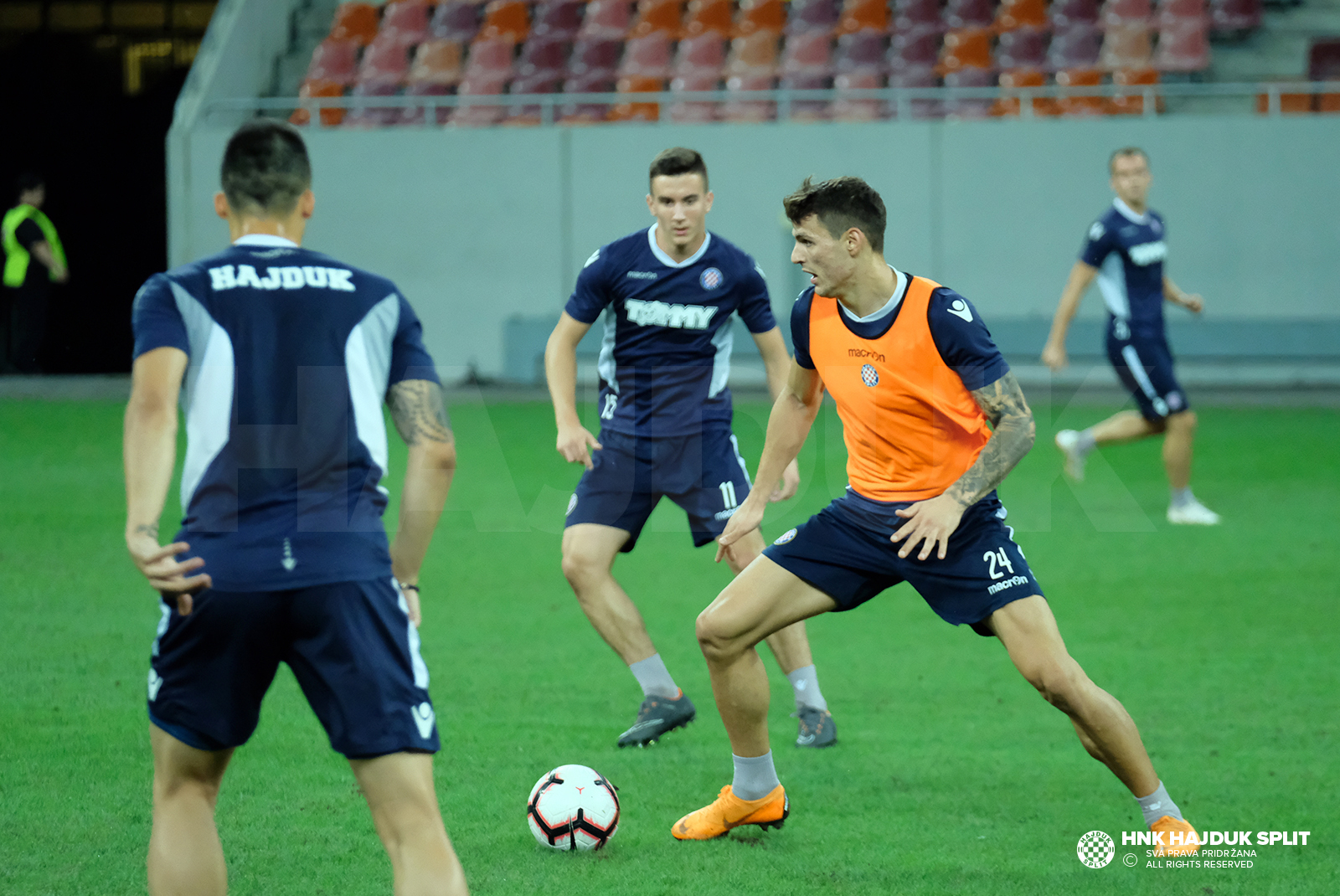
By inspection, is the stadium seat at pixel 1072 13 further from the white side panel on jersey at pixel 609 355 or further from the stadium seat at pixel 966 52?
the white side panel on jersey at pixel 609 355

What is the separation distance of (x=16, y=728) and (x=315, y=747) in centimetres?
122

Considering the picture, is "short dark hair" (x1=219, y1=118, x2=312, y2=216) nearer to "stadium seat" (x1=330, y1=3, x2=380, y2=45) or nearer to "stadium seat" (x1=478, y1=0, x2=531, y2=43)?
"stadium seat" (x1=478, y1=0, x2=531, y2=43)

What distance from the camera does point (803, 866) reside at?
450 centimetres

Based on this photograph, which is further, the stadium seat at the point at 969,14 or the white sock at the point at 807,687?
the stadium seat at the point at 969,14

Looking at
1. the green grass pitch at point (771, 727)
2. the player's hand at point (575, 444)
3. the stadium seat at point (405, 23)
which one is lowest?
the green grass pitch at point (771, 727)

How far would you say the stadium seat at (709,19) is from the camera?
68.9ft

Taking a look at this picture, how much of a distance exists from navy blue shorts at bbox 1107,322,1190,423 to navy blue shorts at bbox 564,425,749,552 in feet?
16.4

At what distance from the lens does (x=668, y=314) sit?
6254 mm

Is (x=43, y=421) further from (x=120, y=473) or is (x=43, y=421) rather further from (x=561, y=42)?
(x=561, y=42)

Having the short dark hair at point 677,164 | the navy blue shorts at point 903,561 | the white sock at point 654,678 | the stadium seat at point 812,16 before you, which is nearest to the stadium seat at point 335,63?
the stadium seat at point 812,16

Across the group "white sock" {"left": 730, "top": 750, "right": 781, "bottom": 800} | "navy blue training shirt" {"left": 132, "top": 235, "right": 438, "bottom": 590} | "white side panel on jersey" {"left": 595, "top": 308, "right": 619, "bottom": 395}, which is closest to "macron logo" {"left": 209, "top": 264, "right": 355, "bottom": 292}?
"navy blue training shirt" {"left": 132, "top": 235, "right": 438, "bottom": 590}

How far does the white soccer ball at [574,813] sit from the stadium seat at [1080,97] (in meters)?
15.9

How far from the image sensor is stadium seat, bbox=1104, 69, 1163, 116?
742 inches

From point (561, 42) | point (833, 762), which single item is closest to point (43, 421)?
point (561, 42)
